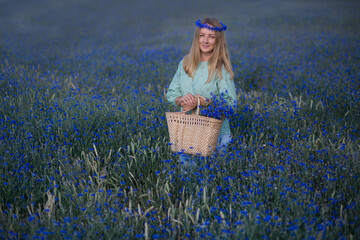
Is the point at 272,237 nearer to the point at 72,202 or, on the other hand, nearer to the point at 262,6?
the point at 72,202

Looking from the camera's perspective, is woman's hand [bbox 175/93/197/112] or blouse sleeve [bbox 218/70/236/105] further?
blouse sleeve [bbox 218/70/236/105]

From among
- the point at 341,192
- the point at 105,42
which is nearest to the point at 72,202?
the point at 341,192

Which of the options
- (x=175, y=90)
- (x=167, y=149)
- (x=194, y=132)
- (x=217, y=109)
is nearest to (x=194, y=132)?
(x=194, y=132)

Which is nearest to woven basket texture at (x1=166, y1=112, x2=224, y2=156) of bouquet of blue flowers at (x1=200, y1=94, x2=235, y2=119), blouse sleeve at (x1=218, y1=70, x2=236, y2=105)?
bouquet of blue flowers at (x1=200, y1=94, x2=235, y2=119)

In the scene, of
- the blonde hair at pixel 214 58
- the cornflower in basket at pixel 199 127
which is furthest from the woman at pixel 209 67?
the cornflower in basket at pixel 199 127

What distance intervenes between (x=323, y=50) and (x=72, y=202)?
8.01 meters

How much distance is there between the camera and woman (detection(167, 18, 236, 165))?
3311 millimetres

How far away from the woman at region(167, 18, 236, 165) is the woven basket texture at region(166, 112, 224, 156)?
1.32 ft

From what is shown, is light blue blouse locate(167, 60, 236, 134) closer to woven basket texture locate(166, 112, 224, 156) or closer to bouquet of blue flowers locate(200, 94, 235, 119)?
bouquet of blue flowers locate(200, 94, 235, 119)

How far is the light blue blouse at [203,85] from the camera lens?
10.8 feet

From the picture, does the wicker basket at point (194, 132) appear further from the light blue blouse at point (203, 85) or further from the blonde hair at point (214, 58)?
the blonde hair at point (214, 58)

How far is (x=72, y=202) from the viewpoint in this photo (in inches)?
101

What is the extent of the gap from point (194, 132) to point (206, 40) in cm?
104

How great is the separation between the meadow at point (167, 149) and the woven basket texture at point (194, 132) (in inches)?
7.8
